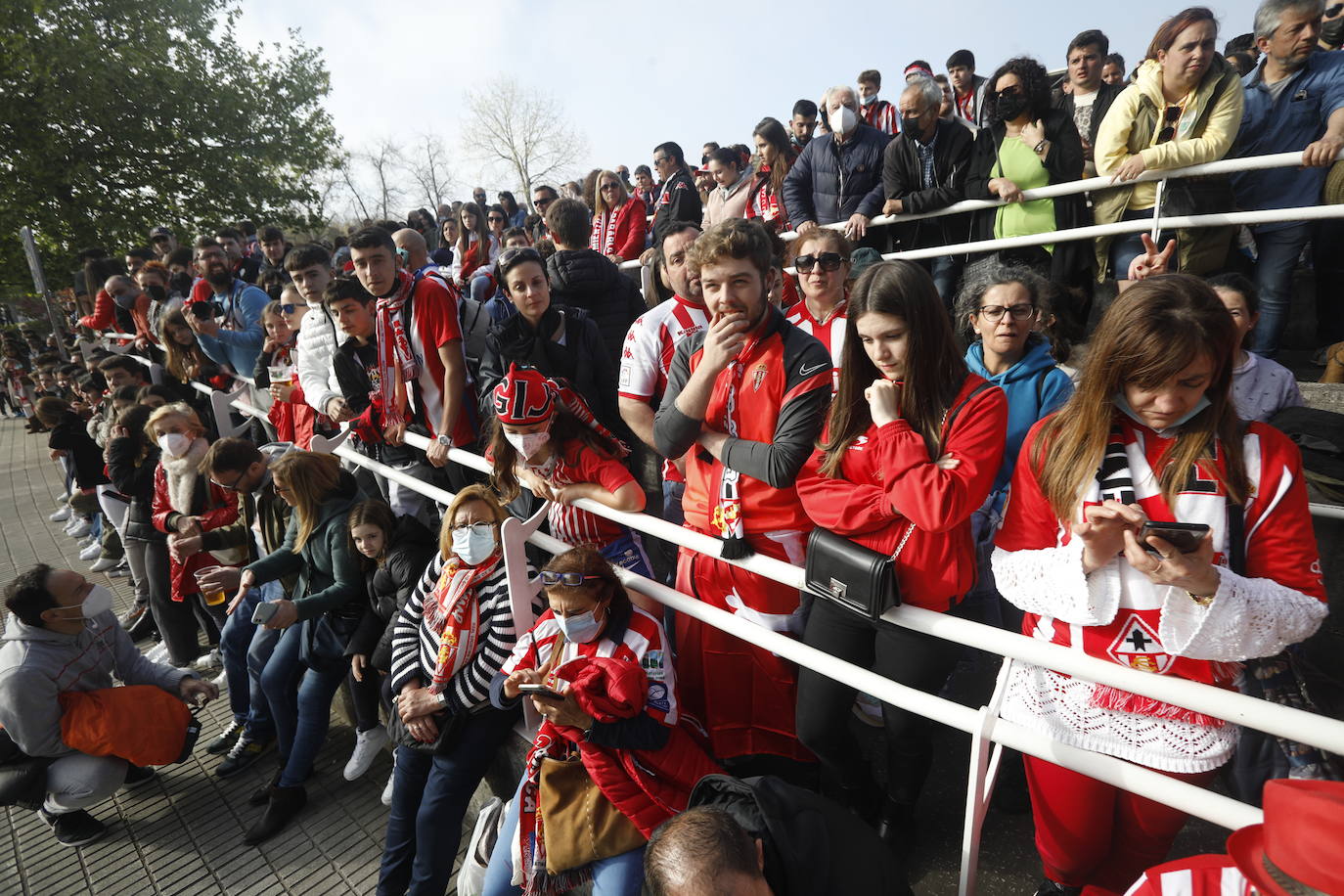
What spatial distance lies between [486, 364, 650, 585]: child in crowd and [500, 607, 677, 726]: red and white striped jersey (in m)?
0.44

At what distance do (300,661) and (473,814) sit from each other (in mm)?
1331

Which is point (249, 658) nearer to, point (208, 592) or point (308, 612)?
point (208, 592)

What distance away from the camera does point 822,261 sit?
9.95ft

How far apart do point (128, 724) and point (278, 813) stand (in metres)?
1.07

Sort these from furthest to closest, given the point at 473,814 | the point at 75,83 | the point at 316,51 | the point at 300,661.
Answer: the point at 316,51 → the point at 75,83 → the point at 300,661 → the point at 473,814

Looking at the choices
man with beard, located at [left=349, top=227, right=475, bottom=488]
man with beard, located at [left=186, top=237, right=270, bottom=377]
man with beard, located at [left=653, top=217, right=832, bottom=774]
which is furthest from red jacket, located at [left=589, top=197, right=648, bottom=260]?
man with beard, located at [left=653, top=217, right=832, bottom=774]

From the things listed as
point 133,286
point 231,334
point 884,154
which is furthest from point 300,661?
point 133,286

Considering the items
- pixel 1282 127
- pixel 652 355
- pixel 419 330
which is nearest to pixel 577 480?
pixel 652 355

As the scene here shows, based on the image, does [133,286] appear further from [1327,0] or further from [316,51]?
[1327,0]

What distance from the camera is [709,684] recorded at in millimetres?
2537

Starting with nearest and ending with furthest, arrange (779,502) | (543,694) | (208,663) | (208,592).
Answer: (543,694), (779,502), (208,592), (208,663)

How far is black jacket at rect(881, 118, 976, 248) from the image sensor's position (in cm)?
432

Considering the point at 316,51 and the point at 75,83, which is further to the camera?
the point at 316,51

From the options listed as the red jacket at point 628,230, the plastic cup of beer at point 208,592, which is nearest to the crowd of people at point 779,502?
the plastic cup of beer at point 208,592
